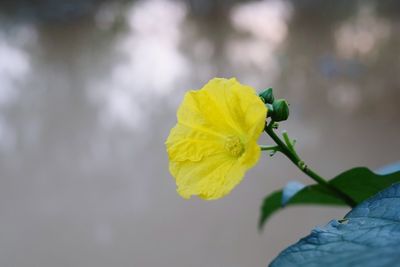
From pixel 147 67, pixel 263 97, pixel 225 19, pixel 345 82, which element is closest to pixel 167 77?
pixel 147 67

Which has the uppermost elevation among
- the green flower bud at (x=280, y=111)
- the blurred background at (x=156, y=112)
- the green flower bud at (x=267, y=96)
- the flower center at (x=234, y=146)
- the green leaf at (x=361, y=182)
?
the blurred background at (x=156, y=112)

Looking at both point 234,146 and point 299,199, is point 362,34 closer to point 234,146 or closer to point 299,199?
point 299,199

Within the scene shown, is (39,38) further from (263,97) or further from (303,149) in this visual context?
(263,97)

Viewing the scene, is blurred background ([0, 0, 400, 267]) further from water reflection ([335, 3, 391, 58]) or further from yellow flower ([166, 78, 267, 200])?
yellow flower ([166, 78, 267, 200])

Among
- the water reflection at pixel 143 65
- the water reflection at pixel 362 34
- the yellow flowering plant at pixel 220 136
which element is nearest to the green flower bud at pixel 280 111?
the yellow flowering plant at pixel 220 136

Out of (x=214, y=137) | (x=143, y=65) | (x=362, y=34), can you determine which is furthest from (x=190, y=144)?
(x=362, y=34)

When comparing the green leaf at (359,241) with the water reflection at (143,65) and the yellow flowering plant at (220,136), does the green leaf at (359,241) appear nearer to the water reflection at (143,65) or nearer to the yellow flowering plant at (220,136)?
the yellow flowering plant at (220,136)

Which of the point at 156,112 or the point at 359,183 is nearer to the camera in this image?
the point at 359,183
